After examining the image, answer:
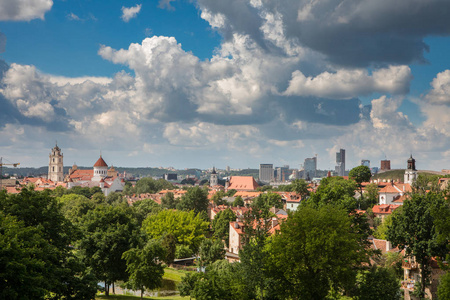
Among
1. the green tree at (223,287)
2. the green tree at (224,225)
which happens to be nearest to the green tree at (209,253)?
the green tree at (224,225)

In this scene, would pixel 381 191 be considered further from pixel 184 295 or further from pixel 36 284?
pixel 36 284

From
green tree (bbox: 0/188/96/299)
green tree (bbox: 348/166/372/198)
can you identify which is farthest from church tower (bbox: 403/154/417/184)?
green tree (bbox: 0/188/96/299)

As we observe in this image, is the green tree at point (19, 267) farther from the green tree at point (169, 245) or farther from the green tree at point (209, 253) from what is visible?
the green tree at point (169, 245)

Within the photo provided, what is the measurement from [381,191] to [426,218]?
3036 inches

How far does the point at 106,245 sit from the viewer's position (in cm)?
3756

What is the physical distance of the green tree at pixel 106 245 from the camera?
37531 mm

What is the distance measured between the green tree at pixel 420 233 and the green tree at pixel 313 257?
25.5ft

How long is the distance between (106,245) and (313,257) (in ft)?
58.3

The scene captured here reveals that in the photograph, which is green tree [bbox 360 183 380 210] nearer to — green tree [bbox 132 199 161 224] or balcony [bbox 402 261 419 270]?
green tree [bbox 132 199 161 224]

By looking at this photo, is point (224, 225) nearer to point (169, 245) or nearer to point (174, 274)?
point (169, 245)

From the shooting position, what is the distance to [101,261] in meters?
37.5

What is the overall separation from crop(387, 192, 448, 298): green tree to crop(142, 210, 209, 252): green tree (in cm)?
3426

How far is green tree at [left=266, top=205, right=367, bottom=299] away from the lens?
3200 cm

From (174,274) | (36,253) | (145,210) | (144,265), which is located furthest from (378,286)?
(145,210)
